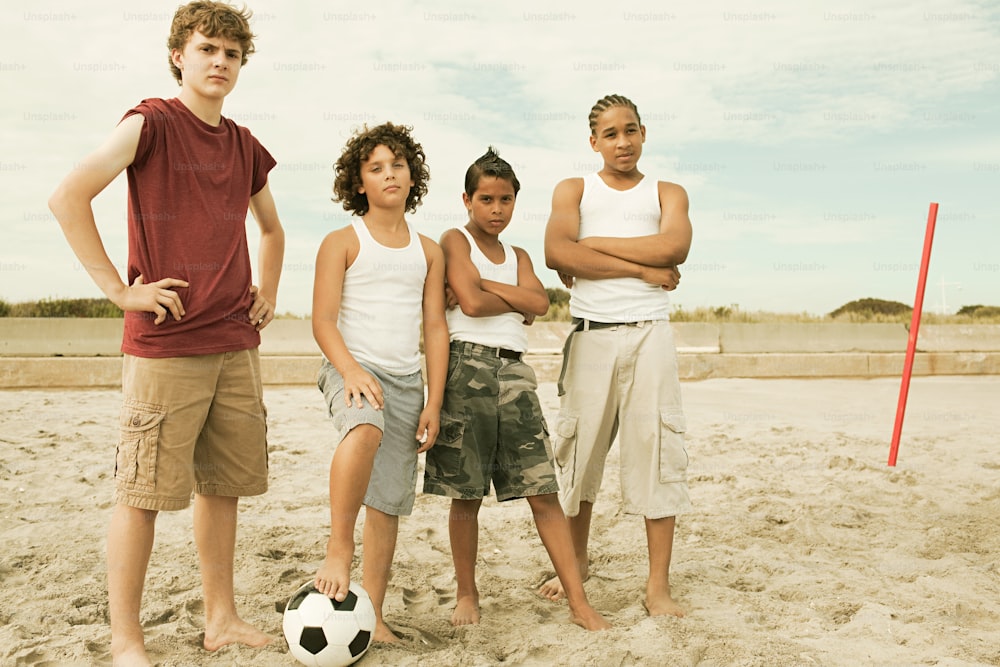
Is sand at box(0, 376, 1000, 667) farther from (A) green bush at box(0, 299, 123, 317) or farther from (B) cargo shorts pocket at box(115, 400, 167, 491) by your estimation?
(A) green bush at box(0, 299, 123, 317)

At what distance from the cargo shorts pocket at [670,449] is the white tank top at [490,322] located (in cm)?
60

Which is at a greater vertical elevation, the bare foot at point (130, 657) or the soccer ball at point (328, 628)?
the soccer ball at point (328, 628)

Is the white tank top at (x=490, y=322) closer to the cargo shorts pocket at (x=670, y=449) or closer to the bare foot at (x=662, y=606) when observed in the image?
the cargo shorts pocket at (x=670, y=449)

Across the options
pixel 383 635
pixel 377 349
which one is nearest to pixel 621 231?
pixel 377 349

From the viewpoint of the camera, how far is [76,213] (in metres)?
2.47

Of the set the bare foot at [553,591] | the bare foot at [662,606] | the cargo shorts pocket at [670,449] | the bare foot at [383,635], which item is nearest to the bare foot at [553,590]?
the bare foot at [553,591]

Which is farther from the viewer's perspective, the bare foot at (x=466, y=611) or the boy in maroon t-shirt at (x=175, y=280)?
the bare foot at (x=466, y=611)

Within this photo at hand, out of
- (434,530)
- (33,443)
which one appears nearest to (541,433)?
(434,530)

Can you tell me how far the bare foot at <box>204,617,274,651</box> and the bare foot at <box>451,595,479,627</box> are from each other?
25.5 inches

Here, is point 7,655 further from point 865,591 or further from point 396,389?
point 865,591

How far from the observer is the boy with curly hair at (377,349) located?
2.64 m

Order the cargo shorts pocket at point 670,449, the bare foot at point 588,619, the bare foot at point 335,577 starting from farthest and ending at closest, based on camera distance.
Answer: the cargo shorts pocket at point 670,449 < the bare foot at point 588,619 < the bare foot at point 335,577

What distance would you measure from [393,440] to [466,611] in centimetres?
73

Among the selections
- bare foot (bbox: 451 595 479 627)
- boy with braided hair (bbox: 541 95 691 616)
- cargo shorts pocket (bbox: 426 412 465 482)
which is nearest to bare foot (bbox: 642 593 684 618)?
boy with braided hair (bbox: 541 95 691 616)
